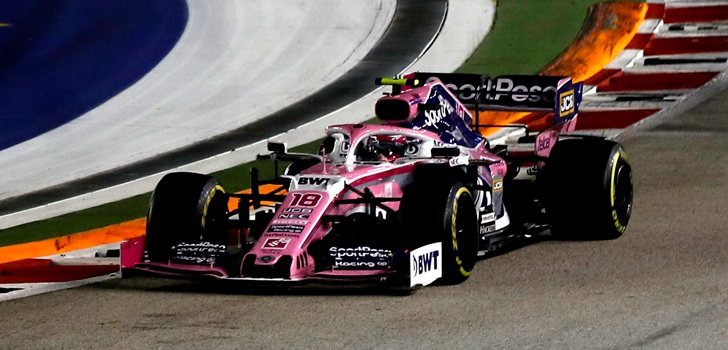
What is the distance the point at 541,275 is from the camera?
32.4ft

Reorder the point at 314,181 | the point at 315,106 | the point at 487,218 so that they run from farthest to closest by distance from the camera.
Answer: the point at 315,106 < the point at 487,218 < the point at 314,181

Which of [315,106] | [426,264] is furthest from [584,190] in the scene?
[315,106]

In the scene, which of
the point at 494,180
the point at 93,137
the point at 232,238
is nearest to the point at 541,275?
the point at 494,180

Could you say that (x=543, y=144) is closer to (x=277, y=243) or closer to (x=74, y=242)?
(x=277, y=243)

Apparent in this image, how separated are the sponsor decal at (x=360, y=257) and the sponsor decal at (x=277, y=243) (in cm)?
28

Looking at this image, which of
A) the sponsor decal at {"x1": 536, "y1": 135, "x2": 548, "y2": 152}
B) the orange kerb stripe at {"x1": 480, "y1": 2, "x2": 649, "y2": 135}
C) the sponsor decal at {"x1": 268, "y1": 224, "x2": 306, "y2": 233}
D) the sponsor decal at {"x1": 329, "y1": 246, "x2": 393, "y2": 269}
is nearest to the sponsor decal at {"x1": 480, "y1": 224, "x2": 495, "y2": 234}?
the sponsor decal at {"x1": 536, "y1": 135, "x2": 548, "y2": 152}

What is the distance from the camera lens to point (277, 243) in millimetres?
9344

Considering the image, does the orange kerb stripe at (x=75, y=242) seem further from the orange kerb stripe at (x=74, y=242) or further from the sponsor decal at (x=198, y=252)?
the sponsor decal at (x=198, y=252)

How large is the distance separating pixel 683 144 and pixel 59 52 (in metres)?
6.93

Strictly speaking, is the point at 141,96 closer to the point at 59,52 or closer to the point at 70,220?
the point at 59,52

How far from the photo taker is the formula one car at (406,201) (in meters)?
9.40

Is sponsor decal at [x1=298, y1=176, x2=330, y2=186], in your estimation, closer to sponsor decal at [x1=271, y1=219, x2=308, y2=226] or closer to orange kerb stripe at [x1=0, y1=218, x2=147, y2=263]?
sponsor decal at [x1=271, y1=219, x2=308, y2=226]

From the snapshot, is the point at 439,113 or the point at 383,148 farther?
the point at 439,113

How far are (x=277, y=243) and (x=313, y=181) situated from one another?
0.61 m
